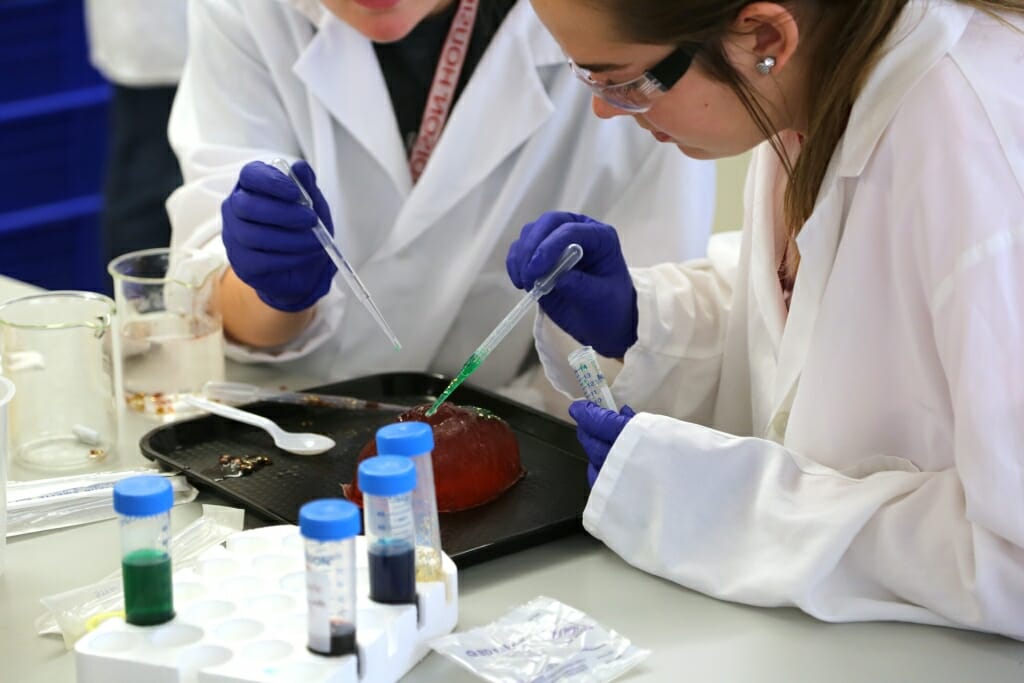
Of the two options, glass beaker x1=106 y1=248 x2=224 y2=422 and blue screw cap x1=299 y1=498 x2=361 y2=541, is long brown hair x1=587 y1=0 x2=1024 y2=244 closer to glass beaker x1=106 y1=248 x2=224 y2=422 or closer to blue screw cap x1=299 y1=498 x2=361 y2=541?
blue screw cap x1=299 y1=498 x2=361 y2=541

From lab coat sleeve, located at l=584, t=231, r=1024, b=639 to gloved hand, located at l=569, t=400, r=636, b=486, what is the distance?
0.13 ft

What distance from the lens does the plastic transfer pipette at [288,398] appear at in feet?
5.30

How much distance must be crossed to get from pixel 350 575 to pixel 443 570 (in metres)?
0.16

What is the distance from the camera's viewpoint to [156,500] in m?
0.95

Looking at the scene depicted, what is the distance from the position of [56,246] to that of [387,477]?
3.25 meters

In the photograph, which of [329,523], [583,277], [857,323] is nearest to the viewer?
[329,523]

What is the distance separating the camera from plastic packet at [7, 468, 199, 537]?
1315 millimetres

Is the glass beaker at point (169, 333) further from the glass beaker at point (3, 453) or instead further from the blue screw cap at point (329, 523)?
the blue screw cap at point (329, 523)

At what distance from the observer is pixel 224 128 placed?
1.92 m

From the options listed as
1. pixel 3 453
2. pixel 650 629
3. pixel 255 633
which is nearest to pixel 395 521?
pixel 255 633

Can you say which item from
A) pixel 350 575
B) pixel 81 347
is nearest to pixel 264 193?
pixel 81 347

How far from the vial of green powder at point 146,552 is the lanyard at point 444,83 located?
1008 mm

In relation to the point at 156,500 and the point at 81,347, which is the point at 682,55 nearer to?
the point at 156,500

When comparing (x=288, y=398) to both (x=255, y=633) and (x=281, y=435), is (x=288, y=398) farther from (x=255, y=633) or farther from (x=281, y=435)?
(x=255, y=633)
